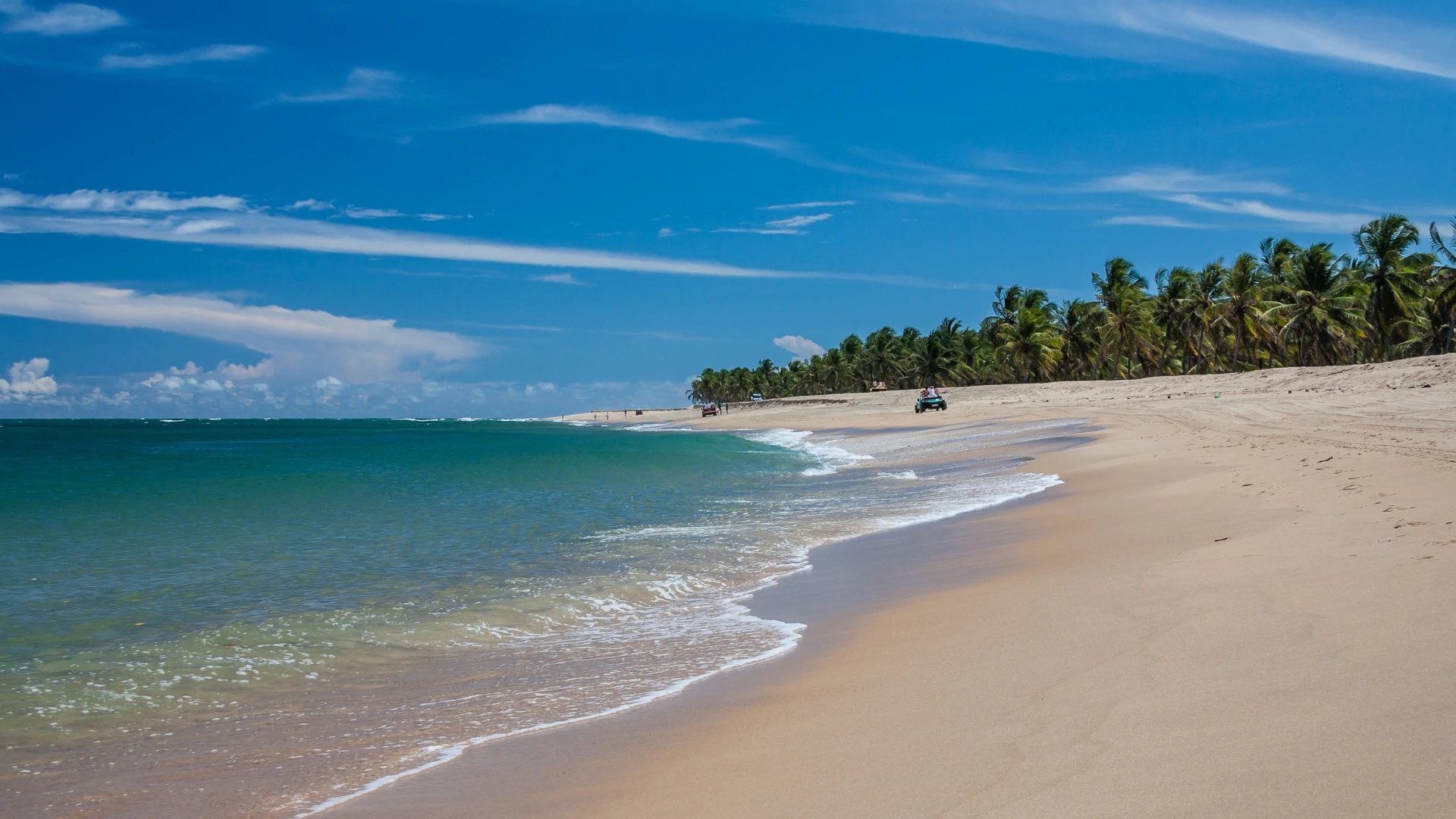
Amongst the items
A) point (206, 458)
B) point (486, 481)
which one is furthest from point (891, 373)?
point (486, 481)

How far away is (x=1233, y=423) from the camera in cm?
2091

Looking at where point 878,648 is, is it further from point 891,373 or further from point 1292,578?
point 891,373

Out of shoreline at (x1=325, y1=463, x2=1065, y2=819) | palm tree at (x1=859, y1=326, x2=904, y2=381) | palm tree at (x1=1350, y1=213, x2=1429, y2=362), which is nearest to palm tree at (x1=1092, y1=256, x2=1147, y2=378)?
palm tree at (x1=1350, y1=213, x2=1429, y2=362)

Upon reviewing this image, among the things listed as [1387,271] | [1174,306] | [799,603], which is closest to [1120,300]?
[1174,306]

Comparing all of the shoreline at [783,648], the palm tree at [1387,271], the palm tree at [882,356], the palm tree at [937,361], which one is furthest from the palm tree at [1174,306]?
the shoreline at [783,648]

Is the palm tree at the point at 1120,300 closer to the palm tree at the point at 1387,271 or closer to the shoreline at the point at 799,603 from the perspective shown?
the palm tree at the point at 1387,271

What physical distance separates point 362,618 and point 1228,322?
2596 inches

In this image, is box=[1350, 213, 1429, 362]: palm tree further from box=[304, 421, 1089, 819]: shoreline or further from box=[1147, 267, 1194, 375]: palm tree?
box=[304, 421, 1089, 819]: shoreline

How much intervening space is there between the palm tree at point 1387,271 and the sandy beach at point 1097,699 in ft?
161

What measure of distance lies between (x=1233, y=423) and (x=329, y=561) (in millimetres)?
20162

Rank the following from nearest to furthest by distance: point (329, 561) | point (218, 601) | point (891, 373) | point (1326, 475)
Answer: point (218, 601) < point (1326, 475) < point (329, 561) < point (891, 373)

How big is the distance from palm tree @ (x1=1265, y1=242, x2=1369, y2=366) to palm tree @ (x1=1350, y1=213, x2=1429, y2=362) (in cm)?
74

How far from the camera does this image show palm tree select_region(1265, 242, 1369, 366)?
166 feet

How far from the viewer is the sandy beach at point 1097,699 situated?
2996 mm
